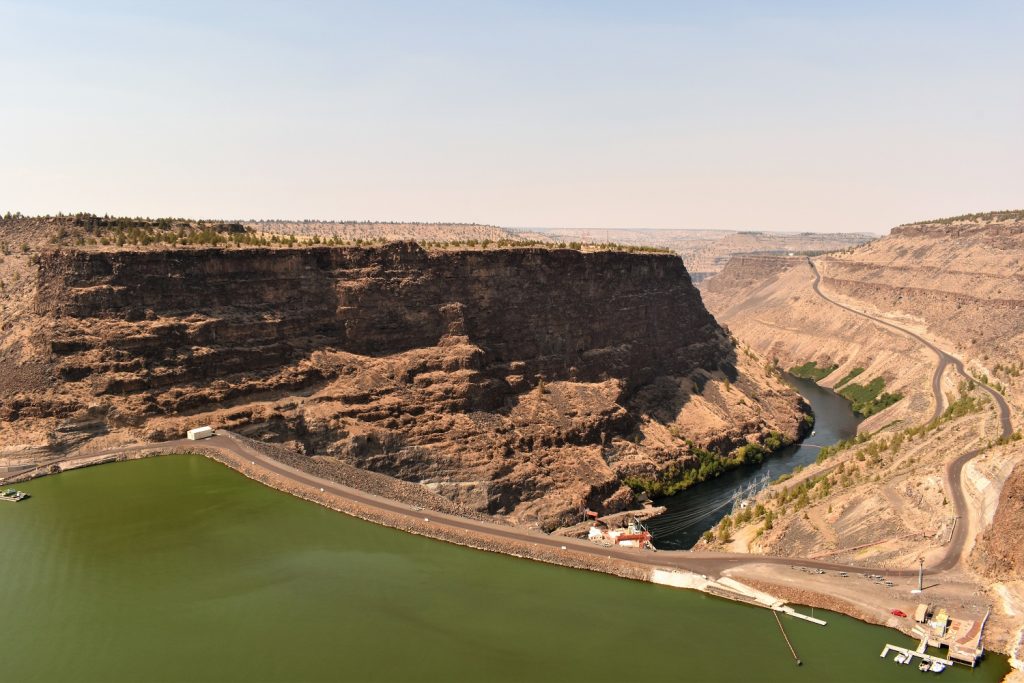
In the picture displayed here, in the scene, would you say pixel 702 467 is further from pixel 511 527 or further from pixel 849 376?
pixel 849 376

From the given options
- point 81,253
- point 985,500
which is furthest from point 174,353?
point 985,500

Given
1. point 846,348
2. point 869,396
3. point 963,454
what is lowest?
point 869,396

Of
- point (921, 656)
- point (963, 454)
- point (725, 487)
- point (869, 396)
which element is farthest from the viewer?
point (869, 396)

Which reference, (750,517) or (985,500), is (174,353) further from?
(985,500)

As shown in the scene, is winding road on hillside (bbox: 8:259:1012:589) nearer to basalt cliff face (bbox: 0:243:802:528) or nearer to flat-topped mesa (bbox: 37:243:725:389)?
basalt cliff face (bbox: 0:243:802:528)

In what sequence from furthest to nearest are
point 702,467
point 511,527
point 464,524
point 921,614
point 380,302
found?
point 702,467, point 380,302, point 511,527, point 464,524, point 921,614

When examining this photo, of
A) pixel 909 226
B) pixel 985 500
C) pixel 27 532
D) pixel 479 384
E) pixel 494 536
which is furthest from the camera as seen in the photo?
pixel 909 226

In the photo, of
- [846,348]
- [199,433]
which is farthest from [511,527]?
[846,348]
